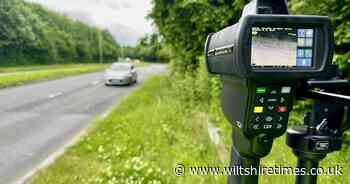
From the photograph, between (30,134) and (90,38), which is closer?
(30,134)

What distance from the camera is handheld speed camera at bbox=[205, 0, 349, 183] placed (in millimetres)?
973

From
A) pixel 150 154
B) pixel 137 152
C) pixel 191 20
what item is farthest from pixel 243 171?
pixel 191 20

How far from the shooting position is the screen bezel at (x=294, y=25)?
953mm

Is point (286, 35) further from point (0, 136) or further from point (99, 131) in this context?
point (0, 136)

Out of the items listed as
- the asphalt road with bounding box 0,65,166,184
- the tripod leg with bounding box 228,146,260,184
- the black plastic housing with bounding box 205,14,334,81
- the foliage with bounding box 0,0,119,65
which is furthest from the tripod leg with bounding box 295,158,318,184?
the foliage with bounding box 0,0,119,65

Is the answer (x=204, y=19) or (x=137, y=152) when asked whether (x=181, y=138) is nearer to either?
(x=137, y=152)

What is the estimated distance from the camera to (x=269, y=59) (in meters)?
1.02

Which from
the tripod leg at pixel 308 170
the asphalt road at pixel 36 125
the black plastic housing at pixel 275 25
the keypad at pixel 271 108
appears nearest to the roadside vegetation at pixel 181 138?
the asphalt road at pixel 36 125

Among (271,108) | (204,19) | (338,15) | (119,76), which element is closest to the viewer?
(271,108)

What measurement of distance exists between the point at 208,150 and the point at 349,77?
2.03 metres

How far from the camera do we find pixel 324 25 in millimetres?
996

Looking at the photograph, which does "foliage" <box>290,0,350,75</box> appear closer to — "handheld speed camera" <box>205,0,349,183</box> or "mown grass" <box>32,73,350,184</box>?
"mown grass" <box>32,73,350,184</box>

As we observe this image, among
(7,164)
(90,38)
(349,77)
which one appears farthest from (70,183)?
(90,38)

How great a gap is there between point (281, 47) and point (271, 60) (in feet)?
0.21
